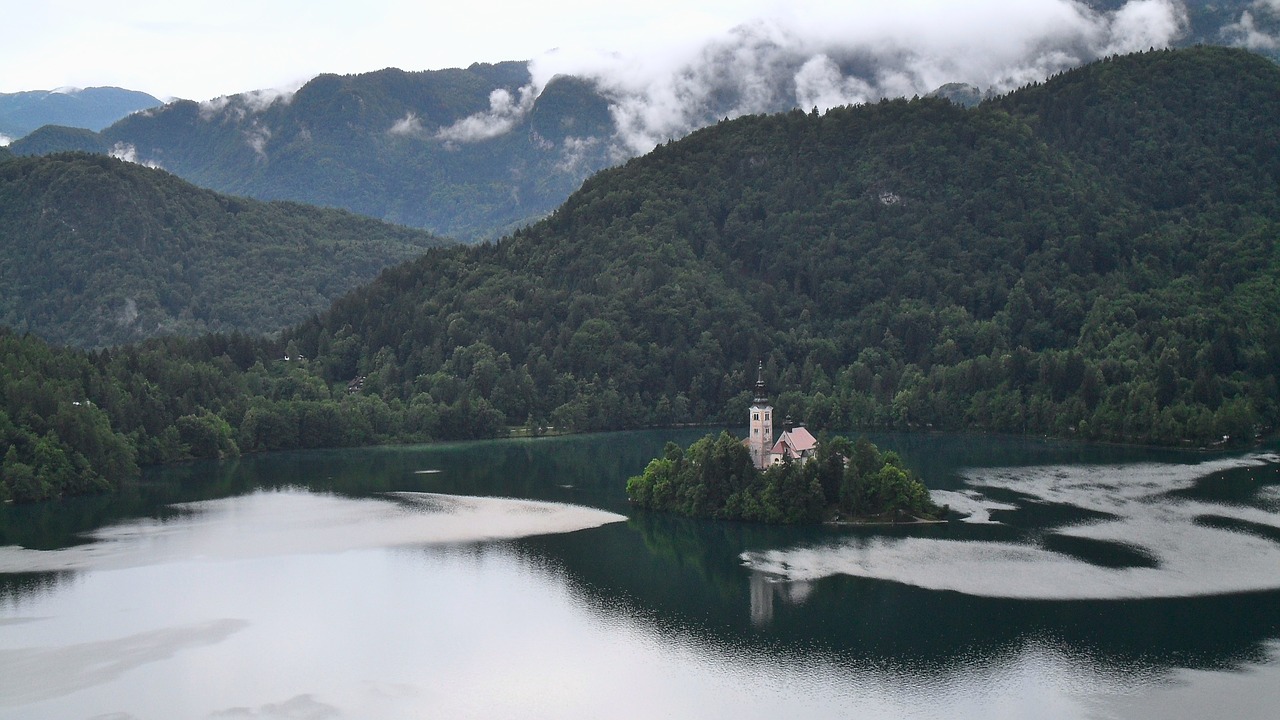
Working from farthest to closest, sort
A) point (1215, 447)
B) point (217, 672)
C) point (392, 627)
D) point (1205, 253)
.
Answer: point (1205, 253), point (1215, 447), point (392, 627), point (217, 672)

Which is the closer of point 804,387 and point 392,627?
point 392,627

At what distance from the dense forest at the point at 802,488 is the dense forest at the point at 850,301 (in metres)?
34.6

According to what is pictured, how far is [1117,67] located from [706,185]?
49316mm

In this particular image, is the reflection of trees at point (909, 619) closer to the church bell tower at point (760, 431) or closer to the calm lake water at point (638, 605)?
the calm lake water at point (638, 605)

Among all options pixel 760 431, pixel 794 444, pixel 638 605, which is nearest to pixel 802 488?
pixel 794 444

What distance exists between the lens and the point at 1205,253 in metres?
137

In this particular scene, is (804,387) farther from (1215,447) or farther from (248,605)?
(248,605)

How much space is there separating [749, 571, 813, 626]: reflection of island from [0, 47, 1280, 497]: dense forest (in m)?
49.3

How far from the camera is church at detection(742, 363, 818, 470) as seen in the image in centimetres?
8556

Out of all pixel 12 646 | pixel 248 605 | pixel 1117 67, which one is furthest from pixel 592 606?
pixel 1117 67

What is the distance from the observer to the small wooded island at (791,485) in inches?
3091

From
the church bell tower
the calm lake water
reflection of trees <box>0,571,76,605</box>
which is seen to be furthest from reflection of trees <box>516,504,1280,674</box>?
reflection of trees <box>0,571,76,605</box>

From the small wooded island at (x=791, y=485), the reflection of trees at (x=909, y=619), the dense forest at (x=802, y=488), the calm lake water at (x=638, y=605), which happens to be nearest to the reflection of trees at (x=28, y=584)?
the calm lake water at (x=638, y=605)

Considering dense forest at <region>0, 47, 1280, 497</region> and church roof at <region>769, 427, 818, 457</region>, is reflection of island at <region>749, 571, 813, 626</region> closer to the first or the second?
church roof at <region>769, 427, 818, 457</region>
